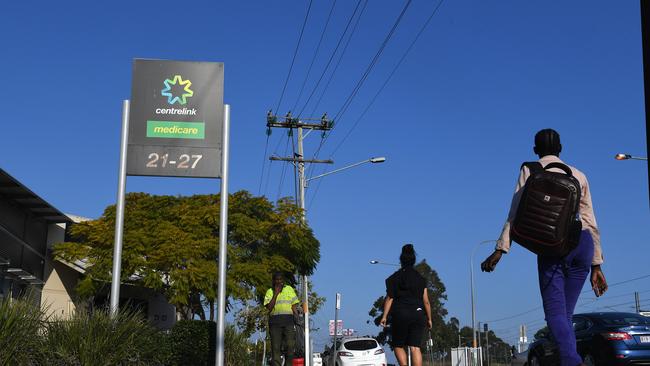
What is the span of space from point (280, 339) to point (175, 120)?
12.6ft

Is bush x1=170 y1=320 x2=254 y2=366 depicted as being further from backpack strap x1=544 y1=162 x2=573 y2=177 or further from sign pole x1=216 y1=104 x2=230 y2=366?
backpack strap x1=544 y1=162 x2=573 y2=177

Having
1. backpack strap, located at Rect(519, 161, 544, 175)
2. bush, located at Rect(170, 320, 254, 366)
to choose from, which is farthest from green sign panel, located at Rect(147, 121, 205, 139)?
backpack strap, located at Rect(519, 161, 544, 175)

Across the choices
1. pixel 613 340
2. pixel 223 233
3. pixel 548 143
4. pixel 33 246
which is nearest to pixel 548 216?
pixel 548 143

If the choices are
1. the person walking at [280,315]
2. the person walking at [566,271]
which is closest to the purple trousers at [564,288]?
the person walking at [566,271]

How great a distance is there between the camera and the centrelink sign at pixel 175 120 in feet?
34.3

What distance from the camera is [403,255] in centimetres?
790

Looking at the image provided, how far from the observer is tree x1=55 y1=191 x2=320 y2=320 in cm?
2714

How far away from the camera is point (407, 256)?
25.7 feet

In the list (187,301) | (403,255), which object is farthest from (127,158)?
(187,301)

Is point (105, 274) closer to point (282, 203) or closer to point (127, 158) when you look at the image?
point (282, 203)

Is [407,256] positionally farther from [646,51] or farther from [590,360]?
[590,360]

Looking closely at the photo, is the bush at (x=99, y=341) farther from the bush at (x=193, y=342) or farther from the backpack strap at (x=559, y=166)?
the backpack strap at (x=559, y=166)

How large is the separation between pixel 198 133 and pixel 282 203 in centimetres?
2132

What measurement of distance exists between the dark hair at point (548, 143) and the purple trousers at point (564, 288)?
2.18 feet
